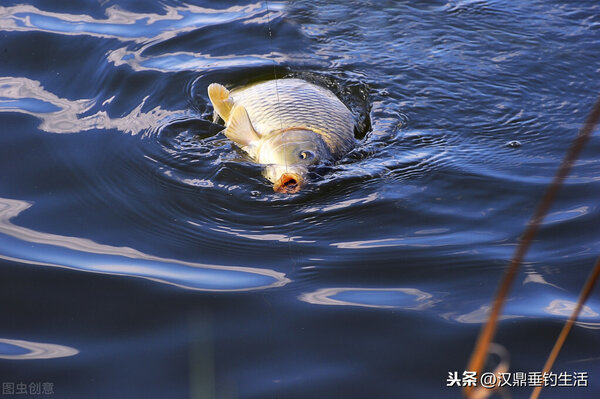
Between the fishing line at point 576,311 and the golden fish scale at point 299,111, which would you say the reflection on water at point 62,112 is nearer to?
the golden fish scale at point 299,111

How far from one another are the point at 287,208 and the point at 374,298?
755 millimetres

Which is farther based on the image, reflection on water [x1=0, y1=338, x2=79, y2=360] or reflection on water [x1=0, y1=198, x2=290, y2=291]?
reflection on water [x1=0, y1=198, x2=290, y2=291]

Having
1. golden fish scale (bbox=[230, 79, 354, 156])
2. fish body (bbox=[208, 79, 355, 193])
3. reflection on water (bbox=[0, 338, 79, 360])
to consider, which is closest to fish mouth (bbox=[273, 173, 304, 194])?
fish body (bbox=[208, 79, 355, 193])

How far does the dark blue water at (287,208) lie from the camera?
2.25 meters

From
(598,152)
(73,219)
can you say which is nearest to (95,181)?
(73,219)

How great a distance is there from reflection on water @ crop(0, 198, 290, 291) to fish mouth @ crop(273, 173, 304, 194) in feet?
1.99

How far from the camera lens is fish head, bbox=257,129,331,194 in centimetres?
321

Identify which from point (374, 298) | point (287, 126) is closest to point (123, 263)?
point (374, 298)

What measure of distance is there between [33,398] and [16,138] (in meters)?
1.88

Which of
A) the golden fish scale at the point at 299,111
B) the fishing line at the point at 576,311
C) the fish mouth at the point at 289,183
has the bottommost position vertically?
the fishing line at the point at 576,311

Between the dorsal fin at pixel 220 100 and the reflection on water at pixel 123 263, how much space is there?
1254 millimetres

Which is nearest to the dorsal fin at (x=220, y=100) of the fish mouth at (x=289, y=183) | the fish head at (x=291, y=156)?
the fish head at (x=291, y=156)

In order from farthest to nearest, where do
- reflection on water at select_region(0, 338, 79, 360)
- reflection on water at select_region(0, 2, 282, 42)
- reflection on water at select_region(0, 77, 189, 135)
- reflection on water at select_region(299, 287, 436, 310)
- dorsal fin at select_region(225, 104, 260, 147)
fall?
reflection on water at select_region(0, 2, 282, 42)
reflection on water at select_region(0, 77, 189, 135)
dorsal fin at select_region(225, 104, 260, 147)
reflection on water at select_region(299, 287, 436, 310)
reflection on water at select_region(0, 338, 79, 360)

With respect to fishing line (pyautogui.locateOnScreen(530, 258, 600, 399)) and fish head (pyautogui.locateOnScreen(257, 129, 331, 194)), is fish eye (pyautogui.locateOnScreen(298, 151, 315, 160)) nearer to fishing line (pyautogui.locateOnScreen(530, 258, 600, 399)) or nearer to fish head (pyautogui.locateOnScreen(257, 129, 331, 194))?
fish head (pyautogui.locateOnScreen(257, 129, 331, 194))
